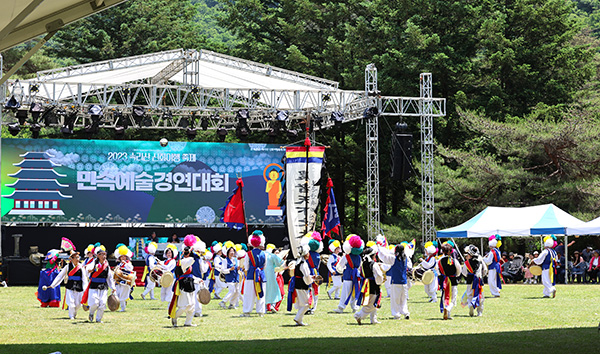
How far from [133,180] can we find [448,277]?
1518 cm

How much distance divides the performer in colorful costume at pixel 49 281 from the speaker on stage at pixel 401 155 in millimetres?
11977

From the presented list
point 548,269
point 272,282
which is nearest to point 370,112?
point 548,269

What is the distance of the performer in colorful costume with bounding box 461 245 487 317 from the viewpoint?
15.7m

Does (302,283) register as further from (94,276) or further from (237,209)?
(237,209)

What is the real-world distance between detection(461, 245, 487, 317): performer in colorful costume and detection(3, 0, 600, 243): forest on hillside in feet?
48.2

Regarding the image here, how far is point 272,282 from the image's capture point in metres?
17.0

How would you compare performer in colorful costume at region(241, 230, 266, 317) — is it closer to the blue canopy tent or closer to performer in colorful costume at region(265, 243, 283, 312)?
performer in colorful costume at region(265, 243, 283, 312)

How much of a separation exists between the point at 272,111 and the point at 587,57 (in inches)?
697

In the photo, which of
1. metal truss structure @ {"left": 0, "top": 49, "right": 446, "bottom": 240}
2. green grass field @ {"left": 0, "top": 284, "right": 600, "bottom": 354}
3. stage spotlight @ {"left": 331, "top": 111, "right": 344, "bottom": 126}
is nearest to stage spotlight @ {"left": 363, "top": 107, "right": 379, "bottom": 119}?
metal truss structure @ {"left": 0, "top": 49, "right": 446, "bottom": 240}

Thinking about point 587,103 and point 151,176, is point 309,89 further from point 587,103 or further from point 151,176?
point 587,103

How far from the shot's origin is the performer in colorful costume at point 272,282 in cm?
1695

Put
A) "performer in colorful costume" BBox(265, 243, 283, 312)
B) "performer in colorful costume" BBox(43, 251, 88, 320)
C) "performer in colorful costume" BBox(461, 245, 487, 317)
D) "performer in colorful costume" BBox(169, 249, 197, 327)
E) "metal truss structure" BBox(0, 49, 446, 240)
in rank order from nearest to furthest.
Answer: "performer in colorful costume" BBox(169, 249, 197, 327) < "performer in colorful costume" BBox(461, 245, 487, 317) < "performer in colorful costume" BBox(43, 251, 88, 320) < "performer in colorful costume" BBox(265, 243, 283, 312) < "metal truss structure" BBox(0, 49, 446, 240)

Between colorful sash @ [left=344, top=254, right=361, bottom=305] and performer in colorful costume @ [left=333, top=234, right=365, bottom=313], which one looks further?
colorful sash @ [left=344, top=254, right=361, bottom=305]

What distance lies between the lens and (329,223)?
64.3ft
